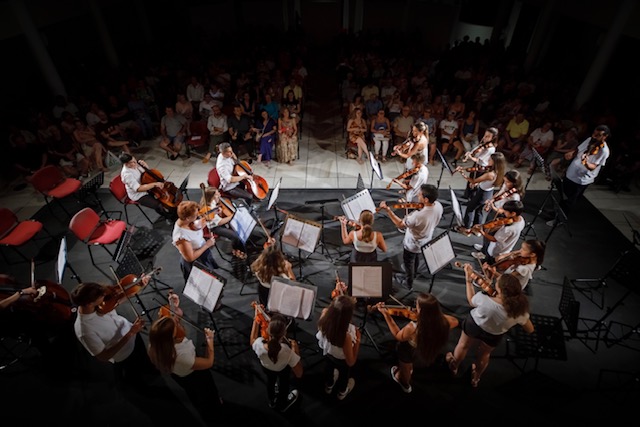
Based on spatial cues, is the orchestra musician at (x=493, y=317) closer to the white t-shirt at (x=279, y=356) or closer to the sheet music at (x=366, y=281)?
the sheet music at (x=366, y=281)

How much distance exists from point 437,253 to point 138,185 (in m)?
4.47

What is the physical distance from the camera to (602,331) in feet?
14.0

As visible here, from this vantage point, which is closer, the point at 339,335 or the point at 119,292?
the point at 339,335

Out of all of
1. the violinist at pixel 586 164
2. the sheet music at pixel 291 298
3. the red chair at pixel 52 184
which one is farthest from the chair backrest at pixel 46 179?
the violinist at pixel 586 164

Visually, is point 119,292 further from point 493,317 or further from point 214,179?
point 493,317

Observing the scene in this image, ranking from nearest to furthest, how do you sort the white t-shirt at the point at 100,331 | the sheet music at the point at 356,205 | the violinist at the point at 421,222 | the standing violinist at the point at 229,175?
the white t-shirt at the point at 100,331
the violinist at the point at 421,222
the sheet music at the point at 356,205
the standing violinist at the point at 229,175

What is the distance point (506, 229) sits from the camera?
13.4 feet

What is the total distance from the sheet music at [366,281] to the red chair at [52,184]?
5165 mm

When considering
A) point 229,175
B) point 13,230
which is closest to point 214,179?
point 229,175

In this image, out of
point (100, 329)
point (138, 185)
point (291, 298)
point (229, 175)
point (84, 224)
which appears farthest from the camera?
point (229, 175)

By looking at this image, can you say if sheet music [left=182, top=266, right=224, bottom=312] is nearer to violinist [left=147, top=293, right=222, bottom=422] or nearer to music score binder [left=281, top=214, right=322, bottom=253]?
violinist [left=147, top=293, right=222, bottom=422]

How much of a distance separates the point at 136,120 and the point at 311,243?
22.5 feet

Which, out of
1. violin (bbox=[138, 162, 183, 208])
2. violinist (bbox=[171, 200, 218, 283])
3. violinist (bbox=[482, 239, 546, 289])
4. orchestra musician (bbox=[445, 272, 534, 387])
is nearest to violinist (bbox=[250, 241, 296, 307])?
violinist (bbox=[171, 200, 218, 283])

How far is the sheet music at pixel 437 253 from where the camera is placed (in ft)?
12.4
